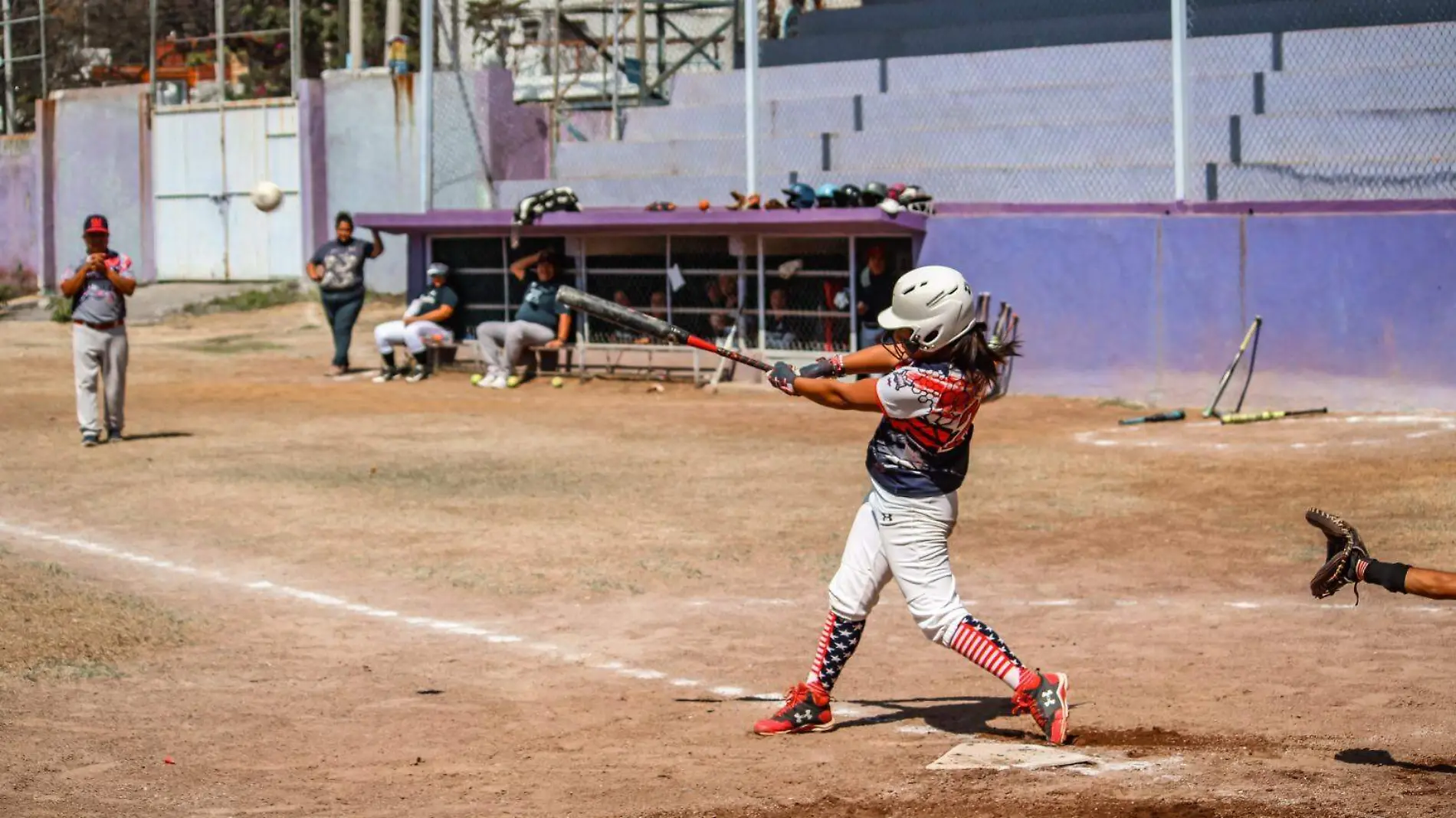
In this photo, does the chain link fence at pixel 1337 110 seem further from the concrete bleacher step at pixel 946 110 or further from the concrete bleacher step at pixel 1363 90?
the concrete bleacher step at pixel 946 110

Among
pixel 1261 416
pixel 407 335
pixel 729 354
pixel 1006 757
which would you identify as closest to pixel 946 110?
pixel 407 335

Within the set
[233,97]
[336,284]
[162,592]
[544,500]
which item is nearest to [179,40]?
[233,97]

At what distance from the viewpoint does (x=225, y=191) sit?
3384cm

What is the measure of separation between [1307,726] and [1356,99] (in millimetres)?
15075

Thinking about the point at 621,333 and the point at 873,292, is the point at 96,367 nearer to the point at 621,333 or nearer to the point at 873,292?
the point at 621,333

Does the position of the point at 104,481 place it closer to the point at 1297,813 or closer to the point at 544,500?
the point at 544,500

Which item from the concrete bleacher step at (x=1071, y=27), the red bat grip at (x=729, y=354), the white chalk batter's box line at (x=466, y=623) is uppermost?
A: the concrete bleacher step at (x=1071, y=27)

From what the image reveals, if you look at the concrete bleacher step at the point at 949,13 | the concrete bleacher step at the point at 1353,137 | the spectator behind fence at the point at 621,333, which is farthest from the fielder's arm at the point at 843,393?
the concrete bleacher step at the point at 949,13

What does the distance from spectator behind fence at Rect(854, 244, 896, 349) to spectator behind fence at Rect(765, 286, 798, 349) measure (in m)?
1.12

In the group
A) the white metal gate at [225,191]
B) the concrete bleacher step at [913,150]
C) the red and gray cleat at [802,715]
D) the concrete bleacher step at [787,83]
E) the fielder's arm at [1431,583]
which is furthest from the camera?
the white metal gate at [225,191]

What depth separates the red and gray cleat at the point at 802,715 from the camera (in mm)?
Result: 7242

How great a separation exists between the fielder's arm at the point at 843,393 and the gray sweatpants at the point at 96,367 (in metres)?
10.7

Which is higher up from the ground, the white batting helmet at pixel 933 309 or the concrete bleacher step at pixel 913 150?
the concrete bleacher step at pixel 913 150

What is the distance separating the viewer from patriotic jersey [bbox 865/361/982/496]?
22.4 feet
